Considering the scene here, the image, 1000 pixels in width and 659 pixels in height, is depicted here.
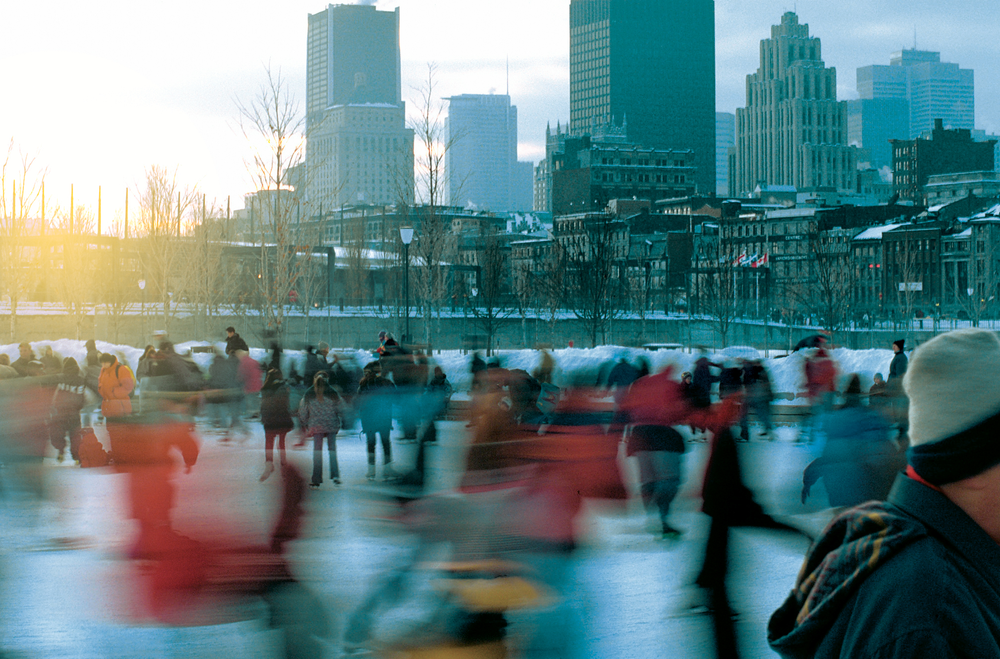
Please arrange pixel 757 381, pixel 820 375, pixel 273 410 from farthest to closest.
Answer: pixel 757 381, pixel 820 375, pixel 273 410

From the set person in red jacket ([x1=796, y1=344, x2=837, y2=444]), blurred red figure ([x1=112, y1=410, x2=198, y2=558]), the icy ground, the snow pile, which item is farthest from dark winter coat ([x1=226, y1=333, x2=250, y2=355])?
person in red jacket ([x1=796, y1=344, x2=837, y2=444])

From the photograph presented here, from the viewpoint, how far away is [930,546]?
163cm

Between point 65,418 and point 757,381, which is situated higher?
point 757,381

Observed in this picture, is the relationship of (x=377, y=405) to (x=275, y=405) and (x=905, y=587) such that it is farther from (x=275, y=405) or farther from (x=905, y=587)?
(x=905, y=587)

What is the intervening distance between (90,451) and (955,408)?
13.8m

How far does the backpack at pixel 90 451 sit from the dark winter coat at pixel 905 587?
1341 cm

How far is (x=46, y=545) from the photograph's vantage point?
9.70 meters

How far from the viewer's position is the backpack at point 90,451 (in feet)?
45.0

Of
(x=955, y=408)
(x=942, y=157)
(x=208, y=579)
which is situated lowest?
(x=208, y=579)

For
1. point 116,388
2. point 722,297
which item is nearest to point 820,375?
point 116,388

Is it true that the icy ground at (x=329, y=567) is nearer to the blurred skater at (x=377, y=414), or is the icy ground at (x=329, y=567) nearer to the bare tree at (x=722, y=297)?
the blurred skater at (x=377, y=414)

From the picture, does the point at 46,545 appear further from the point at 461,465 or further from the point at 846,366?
the point at 846,366

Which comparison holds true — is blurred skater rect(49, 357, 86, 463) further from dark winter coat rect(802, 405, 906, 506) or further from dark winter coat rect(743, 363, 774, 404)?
dark winter coat rect(743, 363, 774, 404)

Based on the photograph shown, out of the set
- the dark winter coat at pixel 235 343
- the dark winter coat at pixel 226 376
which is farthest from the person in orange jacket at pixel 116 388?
the dark winter coat at pixel 235 343
